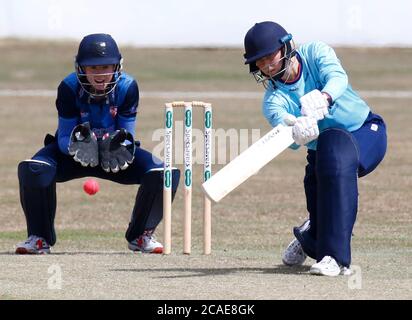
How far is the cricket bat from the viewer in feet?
21.5

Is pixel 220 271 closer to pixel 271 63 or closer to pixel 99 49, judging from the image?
pixel 271 63

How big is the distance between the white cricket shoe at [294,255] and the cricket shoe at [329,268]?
653 millimetres

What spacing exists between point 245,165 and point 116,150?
5.11 ft

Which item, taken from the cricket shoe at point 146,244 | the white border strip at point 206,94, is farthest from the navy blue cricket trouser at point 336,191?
the white border strip at point 206,94

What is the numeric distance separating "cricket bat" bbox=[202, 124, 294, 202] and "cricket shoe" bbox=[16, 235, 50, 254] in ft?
6.14

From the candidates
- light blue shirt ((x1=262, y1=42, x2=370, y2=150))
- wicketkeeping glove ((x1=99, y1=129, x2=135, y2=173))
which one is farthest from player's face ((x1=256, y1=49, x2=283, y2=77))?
wicketkeeping glove ((x1=99, y1=129, x2=135, y2=173))

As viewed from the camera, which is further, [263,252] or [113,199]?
[113,199]

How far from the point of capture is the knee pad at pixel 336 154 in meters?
6.58

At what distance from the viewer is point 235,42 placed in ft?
80.4

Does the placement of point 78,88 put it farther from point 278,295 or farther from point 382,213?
point 382,213

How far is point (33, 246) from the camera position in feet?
26.4

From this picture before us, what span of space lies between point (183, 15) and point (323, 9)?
271 cm

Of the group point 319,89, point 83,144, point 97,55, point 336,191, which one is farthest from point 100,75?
point 336,191

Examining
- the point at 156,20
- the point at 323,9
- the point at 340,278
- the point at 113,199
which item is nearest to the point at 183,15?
the point at 156,20
